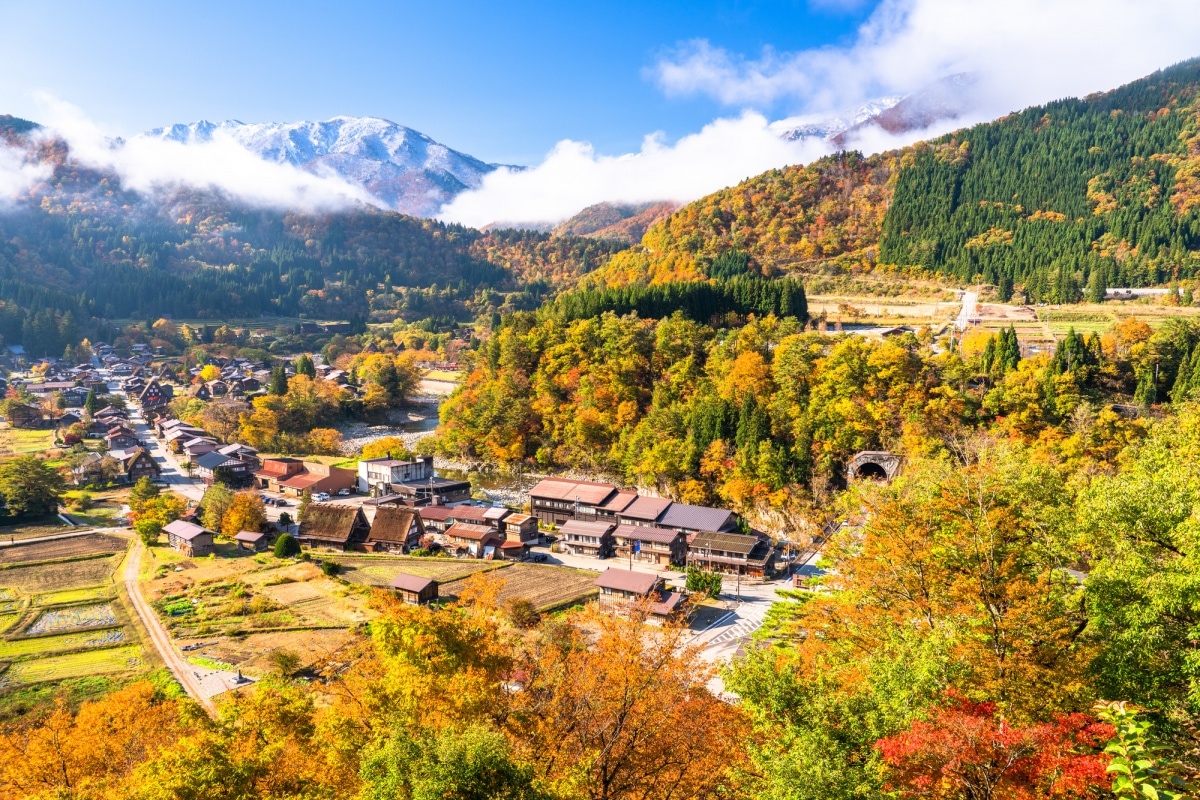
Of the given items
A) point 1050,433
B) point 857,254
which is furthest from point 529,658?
point 857,254

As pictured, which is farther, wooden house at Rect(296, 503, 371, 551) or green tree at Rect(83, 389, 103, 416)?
green tree at Rect(83, 389, 103, 416)

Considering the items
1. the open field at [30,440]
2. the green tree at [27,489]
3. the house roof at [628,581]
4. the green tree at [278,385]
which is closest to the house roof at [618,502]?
the house roof at [628,581]

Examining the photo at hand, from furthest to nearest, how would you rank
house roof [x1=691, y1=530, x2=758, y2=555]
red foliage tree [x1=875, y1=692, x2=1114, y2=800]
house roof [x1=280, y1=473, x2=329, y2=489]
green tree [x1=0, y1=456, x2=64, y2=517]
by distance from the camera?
house roof [x1=280, y1=473, x2=329, y2=489]
green tree [x1=0, y1=456, x2=64, y2=517]
house roof [x1=691, y1=530, x2=758, y2=555]
red foliage tree [x1=875, y1=692, x2=1114, y2=800]

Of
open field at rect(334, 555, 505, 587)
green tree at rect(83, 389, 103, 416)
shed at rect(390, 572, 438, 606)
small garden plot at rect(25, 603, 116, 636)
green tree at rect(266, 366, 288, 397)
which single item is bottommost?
open field at rect(334, 555, 505, 587)

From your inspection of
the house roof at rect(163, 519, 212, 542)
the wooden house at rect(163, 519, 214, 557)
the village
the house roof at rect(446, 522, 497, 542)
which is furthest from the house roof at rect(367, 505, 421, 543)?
the house roof at rect(163, 519, 212, 542)

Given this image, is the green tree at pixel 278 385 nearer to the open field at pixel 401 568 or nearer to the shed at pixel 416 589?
the open field at pixel 401 568

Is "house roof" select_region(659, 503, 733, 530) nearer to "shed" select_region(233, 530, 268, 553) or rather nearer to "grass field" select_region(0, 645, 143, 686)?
"shed" select_region(233, 530, 268, 553)

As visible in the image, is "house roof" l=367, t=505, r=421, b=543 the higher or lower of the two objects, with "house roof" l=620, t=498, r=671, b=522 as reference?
lower
